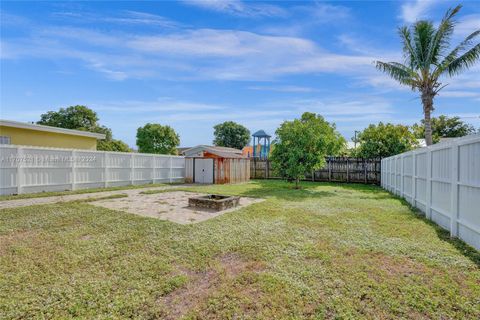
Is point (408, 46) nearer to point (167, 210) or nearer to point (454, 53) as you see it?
point (454, 53)

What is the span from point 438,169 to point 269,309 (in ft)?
17.8

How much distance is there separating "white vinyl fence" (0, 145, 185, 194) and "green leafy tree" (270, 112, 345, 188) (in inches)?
305

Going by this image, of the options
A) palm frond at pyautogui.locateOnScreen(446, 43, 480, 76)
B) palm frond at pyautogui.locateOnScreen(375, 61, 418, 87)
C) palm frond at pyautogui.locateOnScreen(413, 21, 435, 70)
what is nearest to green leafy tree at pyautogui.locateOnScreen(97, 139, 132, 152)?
palm frond at pyautogui.locateOnScreen(375, 61, 418, 87)

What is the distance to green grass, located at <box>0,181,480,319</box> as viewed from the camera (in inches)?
94.3

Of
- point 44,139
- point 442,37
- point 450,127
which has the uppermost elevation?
point 442,37

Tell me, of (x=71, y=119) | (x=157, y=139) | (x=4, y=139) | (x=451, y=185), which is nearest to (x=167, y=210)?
(x=451, y=185)

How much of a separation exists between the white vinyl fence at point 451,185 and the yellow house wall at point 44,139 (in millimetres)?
17241

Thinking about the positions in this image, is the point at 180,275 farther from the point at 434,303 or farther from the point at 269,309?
the point at 434,303

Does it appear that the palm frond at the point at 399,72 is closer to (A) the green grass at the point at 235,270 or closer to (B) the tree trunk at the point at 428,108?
(B) the tree trunk at the point at 428,108

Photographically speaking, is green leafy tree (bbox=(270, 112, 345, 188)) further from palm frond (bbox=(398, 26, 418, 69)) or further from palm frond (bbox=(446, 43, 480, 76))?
palm frond (bbox=(446, 43, 480, 76))

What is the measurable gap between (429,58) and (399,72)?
4.42 feet

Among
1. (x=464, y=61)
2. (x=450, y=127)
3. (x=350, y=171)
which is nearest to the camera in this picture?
(x=464, y=61)

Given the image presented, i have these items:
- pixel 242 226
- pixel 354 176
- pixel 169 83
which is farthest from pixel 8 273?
pixel 354 176

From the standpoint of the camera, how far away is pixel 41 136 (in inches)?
528
